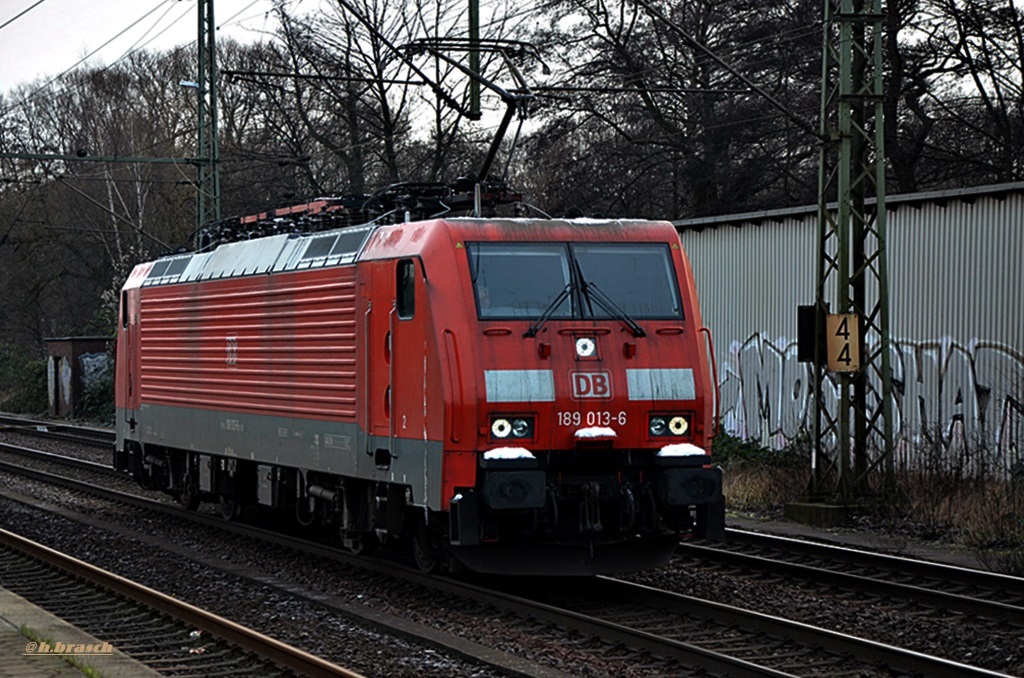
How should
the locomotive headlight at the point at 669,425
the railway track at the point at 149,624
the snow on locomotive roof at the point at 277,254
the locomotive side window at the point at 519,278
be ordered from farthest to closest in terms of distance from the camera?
the snow on locomotive roof at the point at 277,254 → the locomotive headlight at the point at 669,425 → the locomotive side window at the point at 519,278 → the railway track at the point at 149,624

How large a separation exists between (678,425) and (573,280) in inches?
53.1

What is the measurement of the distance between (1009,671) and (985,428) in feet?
30.1

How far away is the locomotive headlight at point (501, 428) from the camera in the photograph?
34.7 ft

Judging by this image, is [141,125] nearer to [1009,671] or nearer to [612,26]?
[612,26]

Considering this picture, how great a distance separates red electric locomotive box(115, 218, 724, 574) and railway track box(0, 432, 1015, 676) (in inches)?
12.7

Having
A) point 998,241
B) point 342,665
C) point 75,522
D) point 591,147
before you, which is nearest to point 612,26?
point 591,147

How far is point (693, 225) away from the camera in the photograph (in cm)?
2286

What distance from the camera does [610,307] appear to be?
36.9 feet

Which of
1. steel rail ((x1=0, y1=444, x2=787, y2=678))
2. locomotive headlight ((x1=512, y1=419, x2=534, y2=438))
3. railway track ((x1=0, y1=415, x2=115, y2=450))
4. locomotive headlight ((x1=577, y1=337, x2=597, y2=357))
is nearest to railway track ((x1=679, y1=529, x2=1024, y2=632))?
steel rail ((x1=0, y1=444, x2=787, y2=678))

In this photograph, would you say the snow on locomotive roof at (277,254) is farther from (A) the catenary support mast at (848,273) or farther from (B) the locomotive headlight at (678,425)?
(A) the catenary support mast at (848,273)

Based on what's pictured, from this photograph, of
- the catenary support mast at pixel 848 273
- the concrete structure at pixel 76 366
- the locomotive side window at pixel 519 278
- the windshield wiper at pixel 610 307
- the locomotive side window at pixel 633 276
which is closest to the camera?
the locomotive side window at pixel 519 278

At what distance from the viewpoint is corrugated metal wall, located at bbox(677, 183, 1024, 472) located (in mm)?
Answer: 17094

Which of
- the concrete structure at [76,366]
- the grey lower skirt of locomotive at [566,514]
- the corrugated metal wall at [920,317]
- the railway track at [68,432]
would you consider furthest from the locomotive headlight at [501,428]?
the concrete structure at [76,366]

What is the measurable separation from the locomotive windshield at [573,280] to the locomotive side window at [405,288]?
0.49 metres
